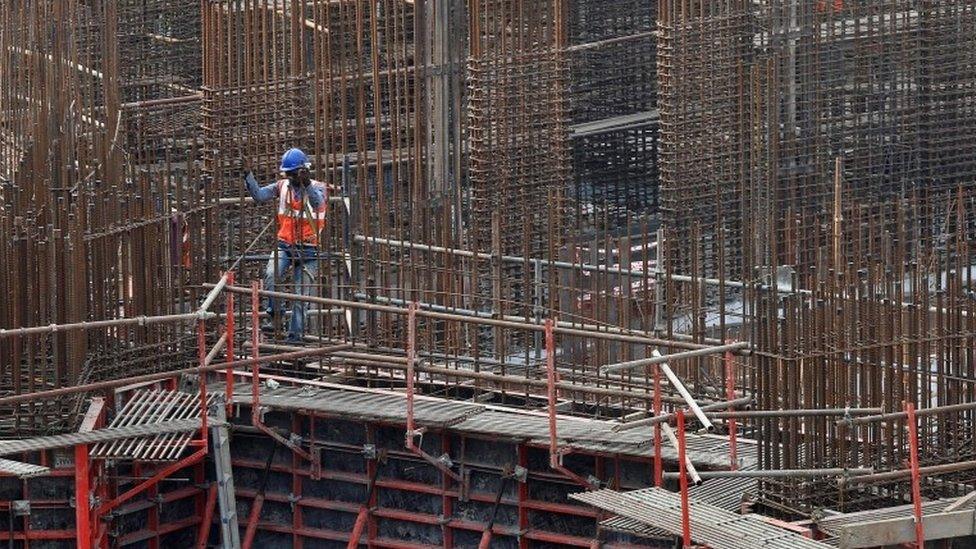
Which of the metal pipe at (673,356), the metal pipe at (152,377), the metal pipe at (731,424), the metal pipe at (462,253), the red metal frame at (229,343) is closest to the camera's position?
the metal pipe at (673,356)

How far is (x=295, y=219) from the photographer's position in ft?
72.9

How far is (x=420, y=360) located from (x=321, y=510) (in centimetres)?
161

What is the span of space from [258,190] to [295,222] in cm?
48

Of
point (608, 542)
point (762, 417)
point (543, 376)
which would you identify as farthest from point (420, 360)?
point (762, 417)

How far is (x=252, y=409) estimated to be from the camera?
20.8 metres

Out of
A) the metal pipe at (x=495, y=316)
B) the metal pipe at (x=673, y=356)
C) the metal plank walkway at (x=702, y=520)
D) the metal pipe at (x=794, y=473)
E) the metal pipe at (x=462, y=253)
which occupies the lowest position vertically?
the metal plank walkway at (x=702, y=520)

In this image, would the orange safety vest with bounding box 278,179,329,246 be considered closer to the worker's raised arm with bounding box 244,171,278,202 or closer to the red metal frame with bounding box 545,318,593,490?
the worker's raised arm with bounding box 244,171,278,202

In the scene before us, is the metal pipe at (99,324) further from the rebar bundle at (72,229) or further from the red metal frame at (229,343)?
the rebar bundle at (72,229)

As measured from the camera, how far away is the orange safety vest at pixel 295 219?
2222 cm

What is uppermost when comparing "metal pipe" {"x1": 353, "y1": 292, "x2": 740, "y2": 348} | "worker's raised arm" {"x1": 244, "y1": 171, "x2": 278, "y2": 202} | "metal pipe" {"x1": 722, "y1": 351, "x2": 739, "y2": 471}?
"worker's raised arm" {"x1": 244, "y1": 171, "x2": 278, "y2": 202}

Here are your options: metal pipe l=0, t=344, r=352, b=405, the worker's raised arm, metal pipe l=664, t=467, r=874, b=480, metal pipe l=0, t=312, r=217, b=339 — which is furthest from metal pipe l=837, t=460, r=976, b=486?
the worker's raised arm

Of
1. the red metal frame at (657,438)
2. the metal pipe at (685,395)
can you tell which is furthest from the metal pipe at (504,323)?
the metal pipe at (685,395)

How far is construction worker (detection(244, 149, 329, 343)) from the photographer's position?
22172 millimetres

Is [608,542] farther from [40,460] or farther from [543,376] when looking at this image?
[40,460]
